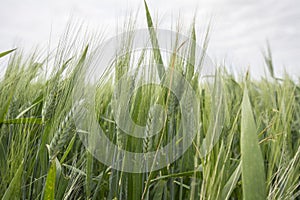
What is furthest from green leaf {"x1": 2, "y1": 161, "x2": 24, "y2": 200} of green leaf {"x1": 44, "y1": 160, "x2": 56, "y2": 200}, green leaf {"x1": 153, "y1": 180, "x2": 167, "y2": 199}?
green leaf {"x1": 153, "y1": 180, "x2": 167, "y2": 199}

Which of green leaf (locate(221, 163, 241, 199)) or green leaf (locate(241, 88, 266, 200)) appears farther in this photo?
green leaf (locate(221, 163, 241, 199))

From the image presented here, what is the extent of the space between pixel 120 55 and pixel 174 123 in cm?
16

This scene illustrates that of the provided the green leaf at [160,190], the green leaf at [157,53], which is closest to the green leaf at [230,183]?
the green leaf at [160,190]

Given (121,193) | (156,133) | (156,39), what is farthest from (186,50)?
(121,193)

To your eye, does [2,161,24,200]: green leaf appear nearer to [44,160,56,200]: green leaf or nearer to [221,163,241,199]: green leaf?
[44,160,56,200]: green leaf

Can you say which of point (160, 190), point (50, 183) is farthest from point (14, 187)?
point (160, 190)

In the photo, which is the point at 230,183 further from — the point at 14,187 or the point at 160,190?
the point at 14,187

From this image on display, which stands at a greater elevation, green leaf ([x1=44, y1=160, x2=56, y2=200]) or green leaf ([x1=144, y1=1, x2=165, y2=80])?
green leaf ([x1=144, y1=1, x2=165, y2=80])

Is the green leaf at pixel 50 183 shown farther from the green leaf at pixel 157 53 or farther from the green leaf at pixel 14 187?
the green leaf at pixel 157 53

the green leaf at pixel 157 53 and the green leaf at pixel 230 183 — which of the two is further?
the green leaf at pixel 157 53

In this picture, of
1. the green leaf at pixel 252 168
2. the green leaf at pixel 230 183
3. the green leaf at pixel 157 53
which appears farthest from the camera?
the green leaf at pixel 157 53

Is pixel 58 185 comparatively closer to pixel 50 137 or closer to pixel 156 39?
pixel 50 137

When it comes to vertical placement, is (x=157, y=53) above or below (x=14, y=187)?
above

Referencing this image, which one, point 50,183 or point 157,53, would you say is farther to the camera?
point 157,53
